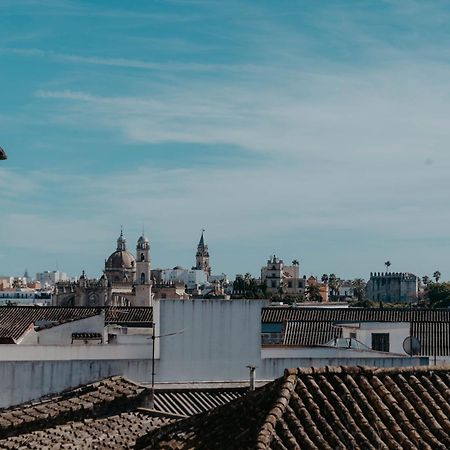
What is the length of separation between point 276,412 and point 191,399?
9043mm

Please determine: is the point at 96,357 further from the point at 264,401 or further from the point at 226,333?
the point at 264,401

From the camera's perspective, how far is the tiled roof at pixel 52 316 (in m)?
41.2

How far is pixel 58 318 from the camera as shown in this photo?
47.2m

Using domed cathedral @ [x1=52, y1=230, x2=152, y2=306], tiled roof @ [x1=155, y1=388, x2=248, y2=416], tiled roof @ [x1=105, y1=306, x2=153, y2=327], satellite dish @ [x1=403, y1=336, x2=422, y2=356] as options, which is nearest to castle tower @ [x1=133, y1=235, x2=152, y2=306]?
domed cathedral @ [x1=52, y1=230, x2=152, y2=306]

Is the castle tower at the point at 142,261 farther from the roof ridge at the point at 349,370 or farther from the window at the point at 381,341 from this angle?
the roof ridge at the point at 349,370

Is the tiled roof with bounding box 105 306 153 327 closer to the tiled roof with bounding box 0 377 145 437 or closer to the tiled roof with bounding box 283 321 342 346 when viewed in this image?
the tiled roof with bounding box 283 321 342 346

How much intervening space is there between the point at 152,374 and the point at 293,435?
35.9ft

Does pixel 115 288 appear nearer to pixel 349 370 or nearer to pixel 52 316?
pixel 52 316

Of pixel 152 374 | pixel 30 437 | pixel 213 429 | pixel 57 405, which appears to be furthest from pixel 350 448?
pixel 152 374

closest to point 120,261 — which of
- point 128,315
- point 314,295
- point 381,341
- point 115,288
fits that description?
point 115,288

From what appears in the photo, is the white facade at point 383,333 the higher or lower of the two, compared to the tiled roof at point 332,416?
higher

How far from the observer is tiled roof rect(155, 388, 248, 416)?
1833cm

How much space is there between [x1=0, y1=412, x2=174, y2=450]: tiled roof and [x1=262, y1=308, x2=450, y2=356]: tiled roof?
22817 millimetres

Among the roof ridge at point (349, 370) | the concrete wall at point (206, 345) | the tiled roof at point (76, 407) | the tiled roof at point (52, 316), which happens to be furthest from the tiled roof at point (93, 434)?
the tiled roof at point (52, 316)
